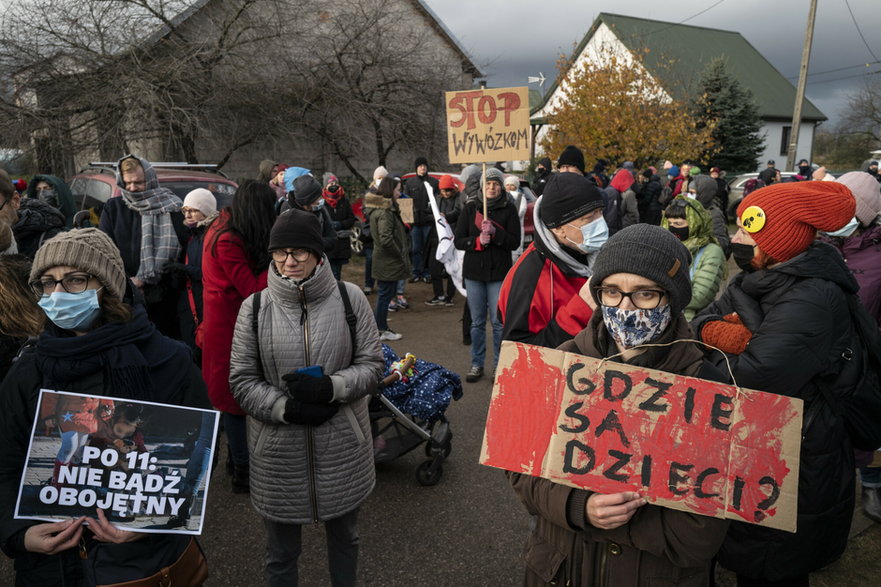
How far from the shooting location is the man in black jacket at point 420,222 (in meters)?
9.91

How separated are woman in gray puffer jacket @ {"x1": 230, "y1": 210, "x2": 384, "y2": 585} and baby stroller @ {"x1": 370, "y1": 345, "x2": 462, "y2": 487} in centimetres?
120

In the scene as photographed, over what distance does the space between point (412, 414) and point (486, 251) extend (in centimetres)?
227

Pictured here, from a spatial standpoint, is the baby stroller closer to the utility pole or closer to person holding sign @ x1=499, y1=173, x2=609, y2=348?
person holding sign @ x1=499, y1=173, x2=609, y2=348

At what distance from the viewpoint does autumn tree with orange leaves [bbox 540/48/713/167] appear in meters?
21.3

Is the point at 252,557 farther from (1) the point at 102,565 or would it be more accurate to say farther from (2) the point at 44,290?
(2) the point at 44,290

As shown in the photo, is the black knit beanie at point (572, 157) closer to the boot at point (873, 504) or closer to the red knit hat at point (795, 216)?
the boot at point (873, 504)

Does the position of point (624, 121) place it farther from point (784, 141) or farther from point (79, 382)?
point (784, 141)

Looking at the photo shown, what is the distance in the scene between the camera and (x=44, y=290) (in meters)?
2.14

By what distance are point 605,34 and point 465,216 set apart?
Result: 40603mm

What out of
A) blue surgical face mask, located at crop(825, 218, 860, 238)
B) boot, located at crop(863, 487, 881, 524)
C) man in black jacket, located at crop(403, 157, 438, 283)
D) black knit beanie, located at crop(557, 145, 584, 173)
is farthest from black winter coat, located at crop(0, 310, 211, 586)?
man in black jacket, located at crop(403, 157, 438, 283)

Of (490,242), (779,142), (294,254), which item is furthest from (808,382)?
(779,142)

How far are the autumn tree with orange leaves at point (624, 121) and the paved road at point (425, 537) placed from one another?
62.3 ft

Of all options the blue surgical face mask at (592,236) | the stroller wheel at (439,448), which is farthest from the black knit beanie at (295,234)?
the stroller wheel at (439,448)

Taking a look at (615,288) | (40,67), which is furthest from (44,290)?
(40,67)
